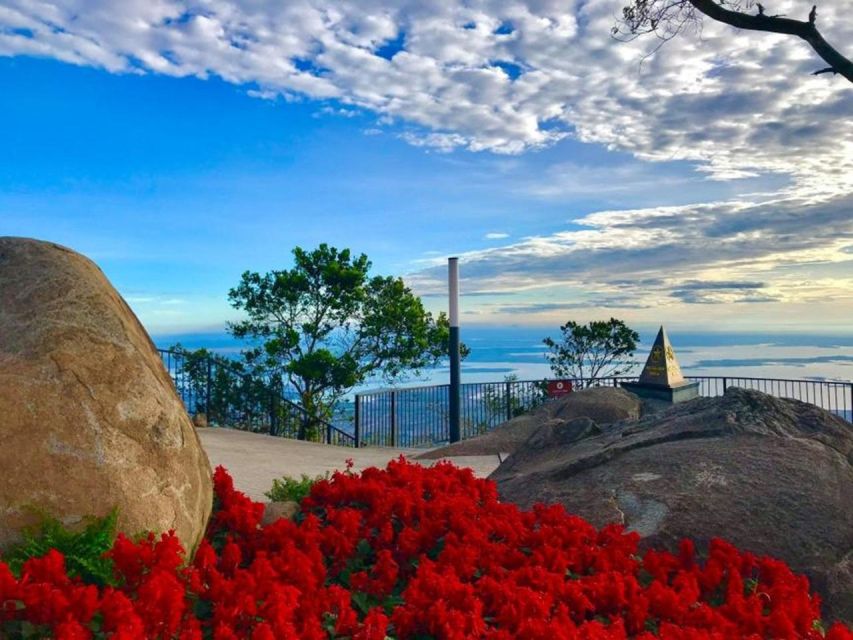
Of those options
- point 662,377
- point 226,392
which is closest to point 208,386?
point 226,392

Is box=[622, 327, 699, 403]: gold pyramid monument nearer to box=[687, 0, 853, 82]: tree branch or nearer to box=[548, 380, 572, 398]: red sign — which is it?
box=[548, 380, 572, 398]: red sign

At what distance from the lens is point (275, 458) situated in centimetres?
1301

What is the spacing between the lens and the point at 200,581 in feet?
12.8

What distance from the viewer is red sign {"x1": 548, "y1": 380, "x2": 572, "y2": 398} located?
21.8 metres

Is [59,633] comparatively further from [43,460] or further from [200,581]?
[43,460]

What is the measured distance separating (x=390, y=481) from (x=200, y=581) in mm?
2416

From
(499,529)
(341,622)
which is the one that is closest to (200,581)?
(341,622)

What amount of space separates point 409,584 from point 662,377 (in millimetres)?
14519

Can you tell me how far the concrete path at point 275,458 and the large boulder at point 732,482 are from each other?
394cm

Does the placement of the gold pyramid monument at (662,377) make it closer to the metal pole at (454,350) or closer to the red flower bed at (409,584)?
the metal pole at (454,350)

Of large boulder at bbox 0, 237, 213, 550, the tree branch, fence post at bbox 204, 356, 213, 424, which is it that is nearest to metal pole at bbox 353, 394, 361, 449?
fence post at bbox 204, 356, 213, 424

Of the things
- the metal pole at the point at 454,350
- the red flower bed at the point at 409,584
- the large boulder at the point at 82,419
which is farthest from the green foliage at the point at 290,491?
the metal pole at the point at 454,350

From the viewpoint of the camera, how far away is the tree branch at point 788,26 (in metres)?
10.3

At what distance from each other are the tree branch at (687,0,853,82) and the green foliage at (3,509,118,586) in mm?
10282
